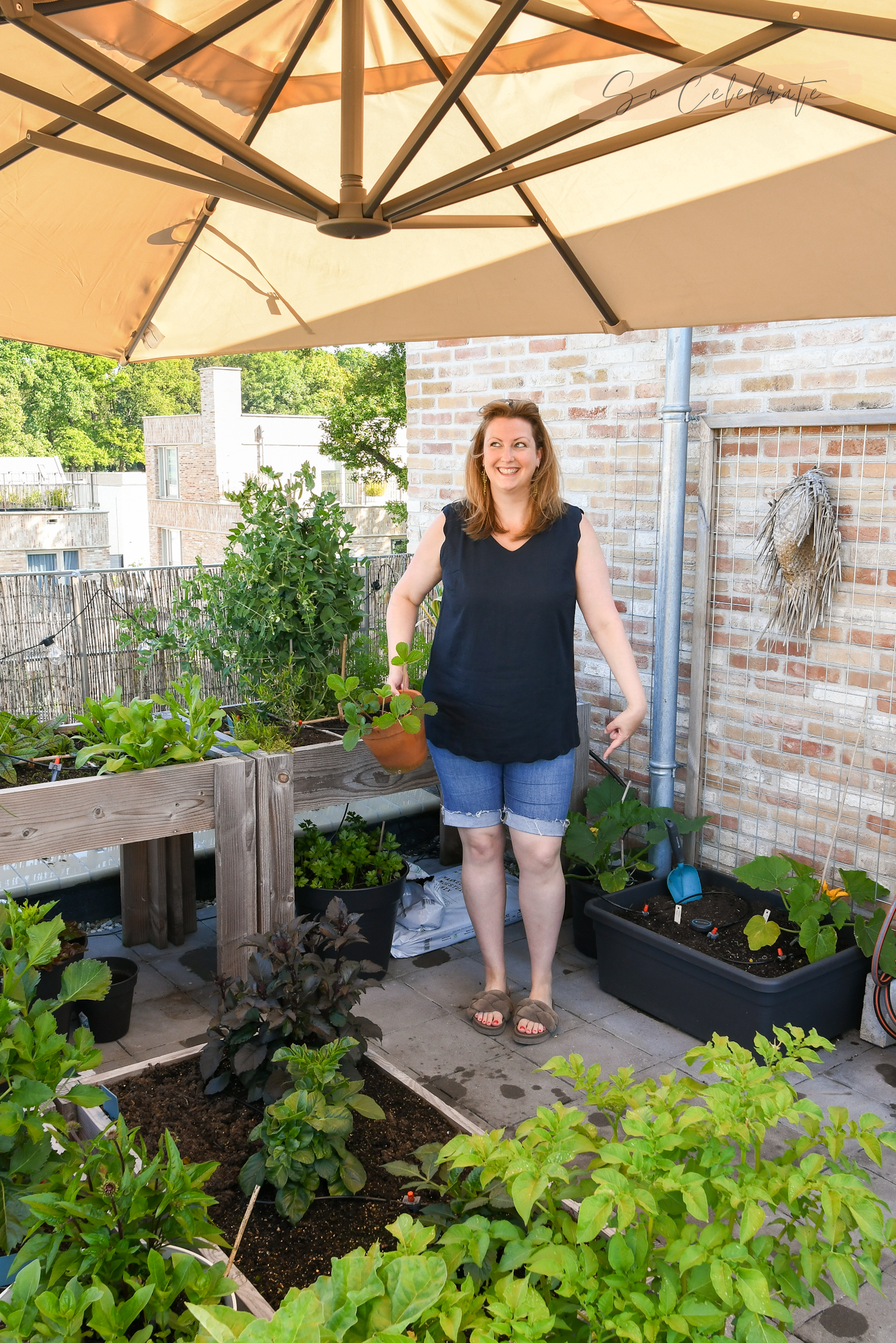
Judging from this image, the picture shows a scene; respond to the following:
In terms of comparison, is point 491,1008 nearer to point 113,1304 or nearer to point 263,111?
point 113,1304

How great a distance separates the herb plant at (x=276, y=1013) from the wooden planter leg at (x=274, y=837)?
3.33 feet

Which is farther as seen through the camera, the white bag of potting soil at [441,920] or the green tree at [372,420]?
Result: the green tree at [372,420]

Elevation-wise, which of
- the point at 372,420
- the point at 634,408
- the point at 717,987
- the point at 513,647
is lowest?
the point at 717,987

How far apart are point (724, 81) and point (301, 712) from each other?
231 cm

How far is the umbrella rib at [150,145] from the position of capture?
1.62 m

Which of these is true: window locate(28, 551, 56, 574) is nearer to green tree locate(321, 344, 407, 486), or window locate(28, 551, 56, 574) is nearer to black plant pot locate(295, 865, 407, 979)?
green tree locate(321, 344, 407, 486)

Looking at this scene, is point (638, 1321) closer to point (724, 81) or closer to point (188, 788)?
point (724, 81)

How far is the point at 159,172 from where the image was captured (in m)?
1.79

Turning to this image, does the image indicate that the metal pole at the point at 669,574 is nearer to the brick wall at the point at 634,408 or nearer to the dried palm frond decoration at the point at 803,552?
the brick wall at the point at 634,408

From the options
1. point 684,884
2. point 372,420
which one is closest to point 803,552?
point 684,884

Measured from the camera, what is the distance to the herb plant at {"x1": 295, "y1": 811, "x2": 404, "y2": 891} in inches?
134

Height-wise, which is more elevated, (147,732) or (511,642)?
(511,642)

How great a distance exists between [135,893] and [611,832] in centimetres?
166

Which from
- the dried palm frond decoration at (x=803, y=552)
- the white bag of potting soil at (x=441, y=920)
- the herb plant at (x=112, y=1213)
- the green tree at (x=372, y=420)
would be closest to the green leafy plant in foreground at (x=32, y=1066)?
the herb plant at (x=112, y=1213)
